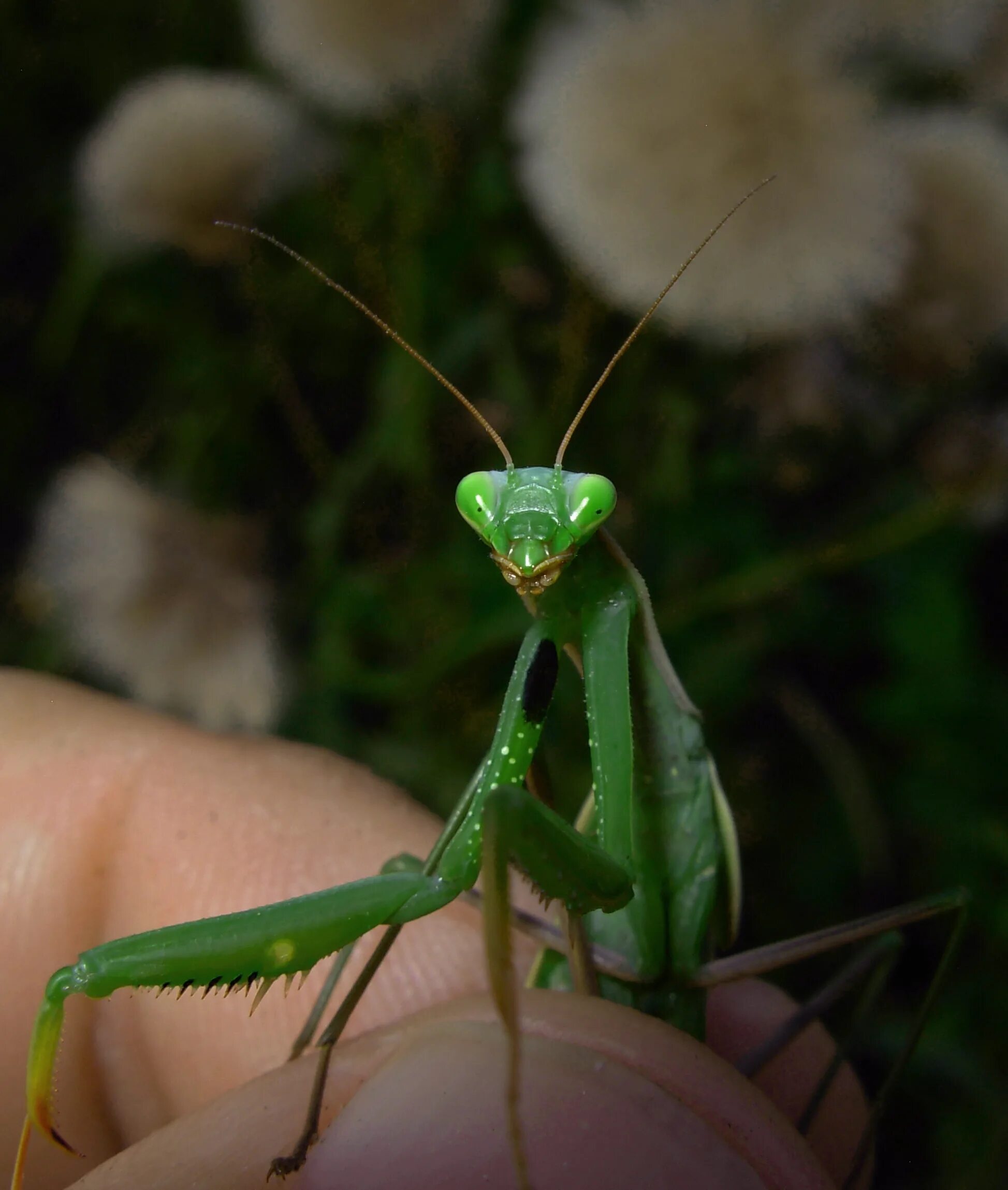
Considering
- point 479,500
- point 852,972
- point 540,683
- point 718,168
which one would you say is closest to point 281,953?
point 540,683

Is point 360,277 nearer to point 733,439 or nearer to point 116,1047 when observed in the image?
point 733,439

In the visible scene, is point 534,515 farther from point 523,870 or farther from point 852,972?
point 852,972

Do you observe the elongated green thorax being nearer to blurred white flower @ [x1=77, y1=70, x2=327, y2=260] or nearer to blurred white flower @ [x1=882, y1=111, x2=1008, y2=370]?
blurred white flower @ [x1=882, y1=111, x2=1008, y2=370]

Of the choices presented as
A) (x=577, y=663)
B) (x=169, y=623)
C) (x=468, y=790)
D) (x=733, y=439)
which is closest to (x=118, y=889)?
(x=169, y=623)

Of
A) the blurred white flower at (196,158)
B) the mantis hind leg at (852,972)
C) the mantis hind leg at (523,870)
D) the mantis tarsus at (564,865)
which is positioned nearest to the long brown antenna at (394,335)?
the mantis tarsus at (564,865)

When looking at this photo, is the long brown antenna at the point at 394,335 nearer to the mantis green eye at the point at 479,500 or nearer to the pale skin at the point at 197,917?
the mantis green eye at the point at 479,500

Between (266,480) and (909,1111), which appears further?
(266,480)
